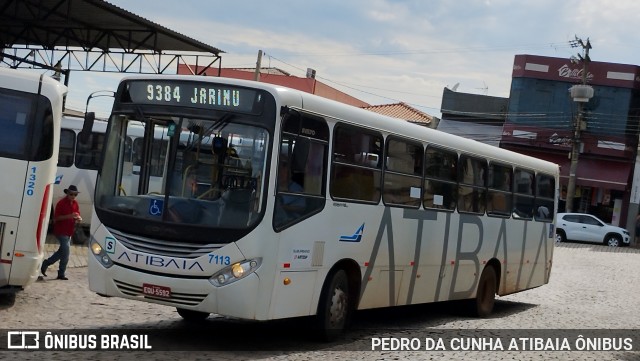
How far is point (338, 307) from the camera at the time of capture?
428 inches

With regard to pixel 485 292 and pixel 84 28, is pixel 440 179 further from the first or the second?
pixel 84 28

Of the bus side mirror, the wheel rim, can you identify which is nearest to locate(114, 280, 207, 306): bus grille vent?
the wheel rim

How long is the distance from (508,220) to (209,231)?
321 inches

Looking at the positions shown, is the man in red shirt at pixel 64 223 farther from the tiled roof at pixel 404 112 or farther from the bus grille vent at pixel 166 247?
the tiled roof at pixel 404 112

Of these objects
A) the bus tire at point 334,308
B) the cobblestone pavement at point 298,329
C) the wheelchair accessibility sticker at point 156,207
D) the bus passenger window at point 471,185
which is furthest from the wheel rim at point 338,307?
the bus passenger window at point 471,185

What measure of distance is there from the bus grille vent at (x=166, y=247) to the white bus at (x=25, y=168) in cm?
250

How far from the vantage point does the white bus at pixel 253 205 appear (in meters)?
9.46

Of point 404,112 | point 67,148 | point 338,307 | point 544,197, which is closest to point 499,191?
point 544,197

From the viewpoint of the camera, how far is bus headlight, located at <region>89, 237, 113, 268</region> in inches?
391

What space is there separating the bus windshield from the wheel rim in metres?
1.85

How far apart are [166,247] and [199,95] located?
65.7 inches

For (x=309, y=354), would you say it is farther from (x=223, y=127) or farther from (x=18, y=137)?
(x=18, y=137)

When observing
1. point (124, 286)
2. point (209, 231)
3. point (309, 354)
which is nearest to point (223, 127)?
point (209, 231)

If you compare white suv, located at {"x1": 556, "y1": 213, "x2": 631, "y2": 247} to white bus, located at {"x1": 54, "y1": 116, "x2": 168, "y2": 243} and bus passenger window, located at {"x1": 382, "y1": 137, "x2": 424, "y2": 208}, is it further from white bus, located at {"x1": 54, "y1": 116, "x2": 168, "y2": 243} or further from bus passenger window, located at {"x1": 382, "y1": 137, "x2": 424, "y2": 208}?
bus passenger window, located at {"x1": 382, "y1": 137, "x2": 424, "y2": 208}
